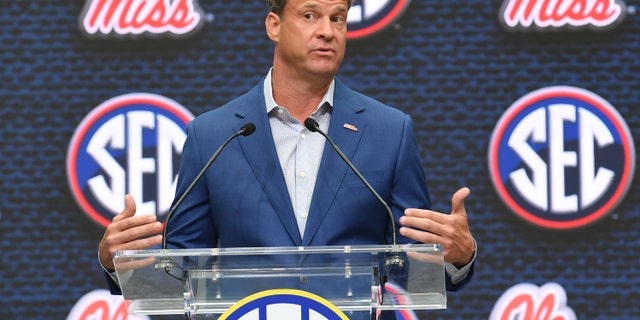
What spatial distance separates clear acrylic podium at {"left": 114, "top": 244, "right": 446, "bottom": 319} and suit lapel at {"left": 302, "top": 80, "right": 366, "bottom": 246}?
45 centimetres

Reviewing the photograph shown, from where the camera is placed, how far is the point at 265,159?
8.85ft

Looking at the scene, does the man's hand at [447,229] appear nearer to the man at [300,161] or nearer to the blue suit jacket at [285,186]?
the man at [300,161]

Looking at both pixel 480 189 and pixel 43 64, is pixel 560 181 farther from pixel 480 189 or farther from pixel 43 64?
pixel 43 64

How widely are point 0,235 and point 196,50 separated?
990 millimetres

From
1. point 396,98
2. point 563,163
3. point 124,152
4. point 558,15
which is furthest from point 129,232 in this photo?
point 558,15

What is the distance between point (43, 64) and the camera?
4168mm

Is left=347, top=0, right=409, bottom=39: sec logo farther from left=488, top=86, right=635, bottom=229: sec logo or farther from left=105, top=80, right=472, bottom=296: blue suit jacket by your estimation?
left=105, top=80, right=472, bottom=296: blue suit jacket

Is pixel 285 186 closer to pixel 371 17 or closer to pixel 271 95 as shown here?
pixel 271 95

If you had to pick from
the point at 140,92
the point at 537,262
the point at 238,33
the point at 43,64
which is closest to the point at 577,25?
the point at 537,262

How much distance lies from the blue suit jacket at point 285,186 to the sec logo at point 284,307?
0.53m

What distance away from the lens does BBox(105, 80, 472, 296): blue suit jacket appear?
2600mm

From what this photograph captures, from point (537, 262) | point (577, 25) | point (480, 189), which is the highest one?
point (577, 25)

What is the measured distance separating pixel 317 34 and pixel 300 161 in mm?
309

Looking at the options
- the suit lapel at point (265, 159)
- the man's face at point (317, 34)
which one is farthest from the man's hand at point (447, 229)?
the man's face at point (317, 34)
